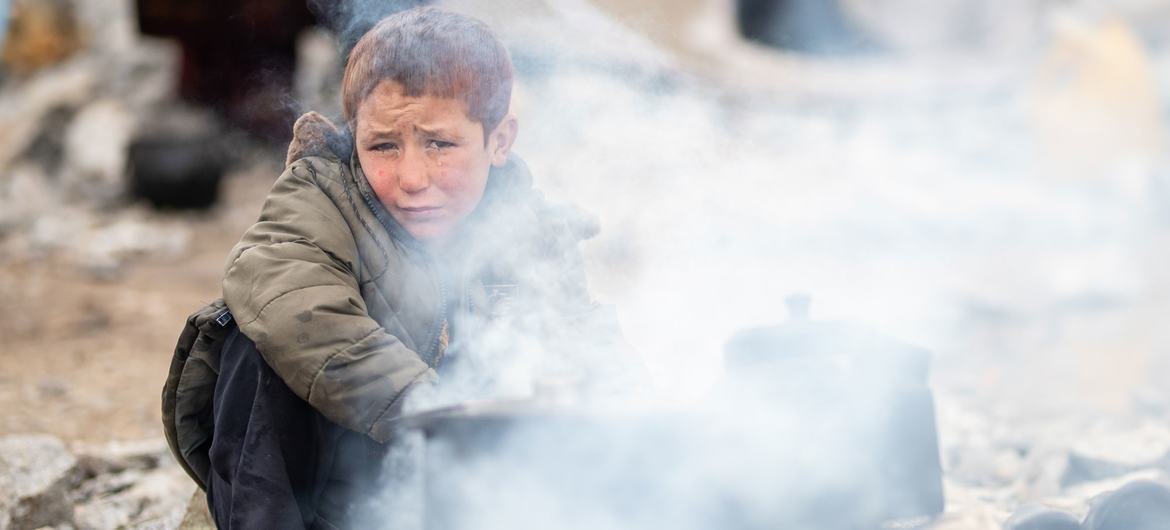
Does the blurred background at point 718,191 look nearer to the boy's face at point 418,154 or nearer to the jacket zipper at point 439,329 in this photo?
the jacket zipper at point 439,329

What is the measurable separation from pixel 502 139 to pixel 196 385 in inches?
34.9

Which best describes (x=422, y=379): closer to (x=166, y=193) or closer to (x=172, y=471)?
(x=172, y=471)

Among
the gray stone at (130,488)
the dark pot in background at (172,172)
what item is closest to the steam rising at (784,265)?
the gray stone at (130,488)

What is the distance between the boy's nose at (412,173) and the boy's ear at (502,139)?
0.21m

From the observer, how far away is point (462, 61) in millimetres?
2377

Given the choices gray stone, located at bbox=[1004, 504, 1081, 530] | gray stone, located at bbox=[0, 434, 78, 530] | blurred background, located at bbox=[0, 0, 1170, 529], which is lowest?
blurred background, located at bbox=[0, 0, 1170, 529]

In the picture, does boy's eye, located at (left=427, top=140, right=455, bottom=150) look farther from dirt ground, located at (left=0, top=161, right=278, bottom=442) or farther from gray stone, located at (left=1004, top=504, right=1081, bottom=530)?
dirt ground, located at (left=0, top=161, right=278, bottom=442)

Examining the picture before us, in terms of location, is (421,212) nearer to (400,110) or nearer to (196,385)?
(400,110)

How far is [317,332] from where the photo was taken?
206 cm

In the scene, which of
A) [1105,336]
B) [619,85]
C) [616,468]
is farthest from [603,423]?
[1105,336]

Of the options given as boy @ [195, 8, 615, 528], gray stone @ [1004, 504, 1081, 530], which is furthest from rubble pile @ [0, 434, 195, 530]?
gray stone @ [1004, 504, 1081, 530]

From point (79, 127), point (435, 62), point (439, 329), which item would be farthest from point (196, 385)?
point (79, 127)

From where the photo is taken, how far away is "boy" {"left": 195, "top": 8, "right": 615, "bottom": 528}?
6.79 feet

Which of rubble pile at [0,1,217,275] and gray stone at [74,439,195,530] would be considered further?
rubble pile at [0,1,217,275]
